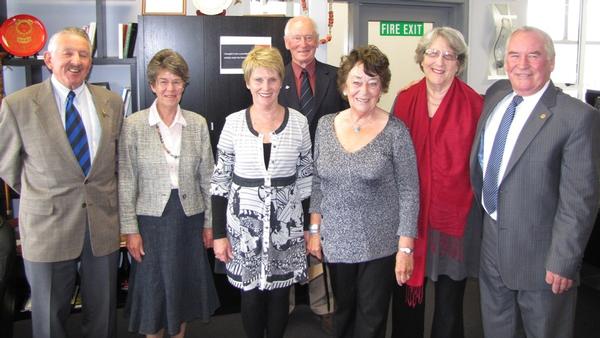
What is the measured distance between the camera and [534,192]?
1940 mm

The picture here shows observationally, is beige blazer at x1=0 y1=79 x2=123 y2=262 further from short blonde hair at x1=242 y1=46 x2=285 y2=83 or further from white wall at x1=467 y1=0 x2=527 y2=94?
white wall at x1=467 y1=0 x2=527 y2=94

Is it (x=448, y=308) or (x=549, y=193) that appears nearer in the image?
(x=549, y=193)

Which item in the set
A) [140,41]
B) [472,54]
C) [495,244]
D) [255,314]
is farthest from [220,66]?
[472,54]

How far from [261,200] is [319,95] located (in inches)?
34.4

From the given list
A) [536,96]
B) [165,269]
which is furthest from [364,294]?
[536,96]

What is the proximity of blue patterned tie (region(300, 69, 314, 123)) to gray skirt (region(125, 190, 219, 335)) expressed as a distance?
0.76 metres

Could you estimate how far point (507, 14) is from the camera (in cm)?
524

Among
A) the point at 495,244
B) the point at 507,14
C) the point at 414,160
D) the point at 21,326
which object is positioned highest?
the point at 507,14

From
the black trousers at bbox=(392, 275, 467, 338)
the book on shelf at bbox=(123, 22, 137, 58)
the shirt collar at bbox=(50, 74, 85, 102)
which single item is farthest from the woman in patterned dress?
the book on shelf at bbox=(123, 22, 137, 58)

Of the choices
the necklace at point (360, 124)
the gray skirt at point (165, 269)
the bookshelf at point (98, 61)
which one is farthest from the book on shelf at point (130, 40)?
the necklace at point (360, 124)

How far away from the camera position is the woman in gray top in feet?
6.79

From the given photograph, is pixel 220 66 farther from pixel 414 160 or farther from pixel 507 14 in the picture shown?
pixel 507 14

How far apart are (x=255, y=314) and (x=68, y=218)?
881mm

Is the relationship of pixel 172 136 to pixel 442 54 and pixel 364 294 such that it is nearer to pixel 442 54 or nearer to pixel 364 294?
pixel 364 294
